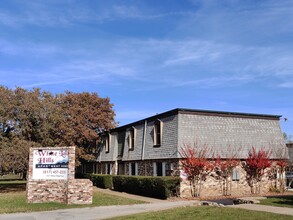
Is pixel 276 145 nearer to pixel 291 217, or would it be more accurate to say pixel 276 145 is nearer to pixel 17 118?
pixel 291 217

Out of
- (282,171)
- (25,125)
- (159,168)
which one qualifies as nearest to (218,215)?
(159,168)

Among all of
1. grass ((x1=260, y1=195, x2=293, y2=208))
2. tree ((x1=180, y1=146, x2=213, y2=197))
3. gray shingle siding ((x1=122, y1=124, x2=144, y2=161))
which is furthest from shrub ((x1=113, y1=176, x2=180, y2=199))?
grass ((x1=260, y1=195, x2=293, y2=208))

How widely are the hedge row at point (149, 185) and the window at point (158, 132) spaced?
9.73 feet

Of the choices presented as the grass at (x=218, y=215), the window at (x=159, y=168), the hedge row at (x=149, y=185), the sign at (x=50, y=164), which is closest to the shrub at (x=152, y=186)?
the hedge row at (x=149, y=185)

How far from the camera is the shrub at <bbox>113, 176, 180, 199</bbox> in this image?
20.5 meters

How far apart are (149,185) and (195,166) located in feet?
9.92

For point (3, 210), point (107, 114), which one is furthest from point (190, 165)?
point (107, 114)

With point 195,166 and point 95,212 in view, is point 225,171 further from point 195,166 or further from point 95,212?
point 95,212

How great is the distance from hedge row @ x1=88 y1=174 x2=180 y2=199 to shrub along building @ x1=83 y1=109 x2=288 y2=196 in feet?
3.82

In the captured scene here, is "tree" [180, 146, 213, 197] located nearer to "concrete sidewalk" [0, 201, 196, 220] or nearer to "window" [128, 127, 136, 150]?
"concrete sidewalk" [0, 201, 196, 220]

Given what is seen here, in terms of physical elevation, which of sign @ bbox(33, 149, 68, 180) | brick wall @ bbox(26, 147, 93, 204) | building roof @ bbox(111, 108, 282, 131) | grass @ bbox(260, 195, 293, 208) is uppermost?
building roof @ bbox(111, 108, 282, 131)

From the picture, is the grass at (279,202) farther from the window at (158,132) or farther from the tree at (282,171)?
the window at (158,132)

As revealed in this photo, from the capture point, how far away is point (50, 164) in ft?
61.6

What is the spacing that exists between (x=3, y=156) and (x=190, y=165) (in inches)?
503
